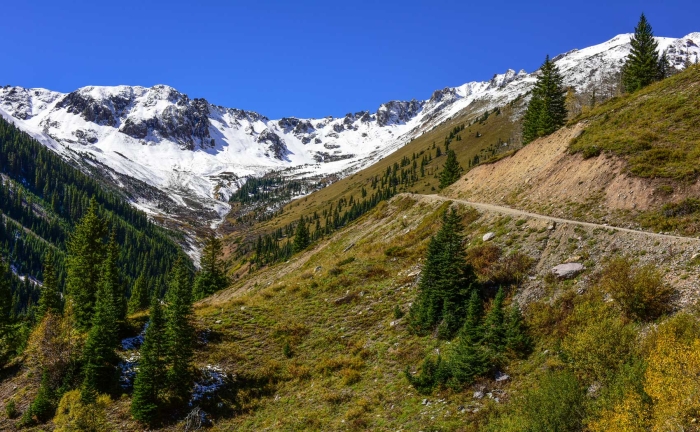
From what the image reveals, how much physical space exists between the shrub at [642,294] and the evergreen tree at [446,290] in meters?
9.18

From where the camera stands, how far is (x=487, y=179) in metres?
60.9

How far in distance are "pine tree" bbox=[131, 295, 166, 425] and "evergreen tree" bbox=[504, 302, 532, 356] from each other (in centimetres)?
2348

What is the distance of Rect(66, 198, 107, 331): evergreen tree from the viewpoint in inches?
1695

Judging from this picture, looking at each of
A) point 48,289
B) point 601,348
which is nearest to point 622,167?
point 601,348

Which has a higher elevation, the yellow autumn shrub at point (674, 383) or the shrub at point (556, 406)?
the yellow autumn shrub at point (674, 383)

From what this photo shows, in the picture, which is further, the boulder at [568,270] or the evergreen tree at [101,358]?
the evergreen tree at [101,358]

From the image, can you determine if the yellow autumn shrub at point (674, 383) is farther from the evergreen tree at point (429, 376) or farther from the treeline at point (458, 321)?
the evergreen tree at point (429, 376)

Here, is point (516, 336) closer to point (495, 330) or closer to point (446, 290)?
point (495, 330)

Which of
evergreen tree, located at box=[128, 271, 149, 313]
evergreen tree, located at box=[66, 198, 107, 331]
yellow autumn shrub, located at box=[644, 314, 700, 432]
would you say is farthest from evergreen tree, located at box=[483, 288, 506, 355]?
evergreen tree, located at box=[128, 271, 149, 313]

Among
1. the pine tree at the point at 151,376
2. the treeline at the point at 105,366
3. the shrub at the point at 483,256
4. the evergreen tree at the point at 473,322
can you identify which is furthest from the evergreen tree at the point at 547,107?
the pine tree at the point at 151,376

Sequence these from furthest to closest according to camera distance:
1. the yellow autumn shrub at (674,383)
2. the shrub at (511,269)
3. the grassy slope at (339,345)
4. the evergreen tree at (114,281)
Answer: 1. the evergreen tree at (114,281)
2. the shrub at (511,269)
3. the grassy slope at (339,345)
4. the yellow autumn shrub at (674,383)

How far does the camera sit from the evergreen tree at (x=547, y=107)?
215ft

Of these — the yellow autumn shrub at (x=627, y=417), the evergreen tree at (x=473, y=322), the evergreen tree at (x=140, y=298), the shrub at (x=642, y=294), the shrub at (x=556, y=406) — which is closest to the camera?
the yellow autumn shrub at (x=627, y=417)

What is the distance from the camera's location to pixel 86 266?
44.8 meters
